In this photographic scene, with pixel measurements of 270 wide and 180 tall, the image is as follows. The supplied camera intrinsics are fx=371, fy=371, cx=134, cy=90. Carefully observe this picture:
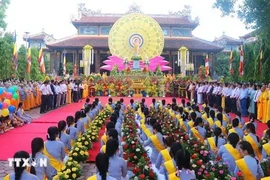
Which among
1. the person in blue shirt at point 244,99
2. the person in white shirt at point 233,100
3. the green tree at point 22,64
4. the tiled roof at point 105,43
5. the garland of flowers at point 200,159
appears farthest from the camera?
the tiled roof at point 105,43

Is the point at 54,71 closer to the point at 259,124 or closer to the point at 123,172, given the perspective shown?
the point at 259,124

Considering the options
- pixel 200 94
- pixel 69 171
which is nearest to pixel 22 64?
pixel 200 94

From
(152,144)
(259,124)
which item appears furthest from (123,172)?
(259,124)

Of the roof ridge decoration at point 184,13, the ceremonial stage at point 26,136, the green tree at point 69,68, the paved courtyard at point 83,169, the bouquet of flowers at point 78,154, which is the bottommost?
the paved courtyard at point 83,169

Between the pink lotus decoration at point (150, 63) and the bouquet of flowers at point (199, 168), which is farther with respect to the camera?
the pink lotus decoration at point (150, 63)

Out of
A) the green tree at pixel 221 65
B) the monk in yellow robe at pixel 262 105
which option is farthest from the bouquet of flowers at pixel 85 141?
the green tree at pixel 221 65

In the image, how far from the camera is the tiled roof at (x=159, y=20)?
113 feet

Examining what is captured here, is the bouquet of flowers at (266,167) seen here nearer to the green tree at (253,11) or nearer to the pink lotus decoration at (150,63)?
the green tree at (253,11)

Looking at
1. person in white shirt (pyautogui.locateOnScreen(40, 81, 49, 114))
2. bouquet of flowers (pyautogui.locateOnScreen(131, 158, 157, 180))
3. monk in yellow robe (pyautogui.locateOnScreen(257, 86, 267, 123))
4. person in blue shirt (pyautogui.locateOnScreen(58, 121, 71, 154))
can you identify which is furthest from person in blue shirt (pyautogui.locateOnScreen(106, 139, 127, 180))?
person in white shirt (pyautogui.locateOnScreen(40, 81, 49, 114))

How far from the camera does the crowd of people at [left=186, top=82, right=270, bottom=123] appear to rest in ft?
37.9

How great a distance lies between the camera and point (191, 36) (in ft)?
115

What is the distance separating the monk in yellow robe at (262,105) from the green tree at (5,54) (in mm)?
12142

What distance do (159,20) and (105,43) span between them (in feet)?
19.7

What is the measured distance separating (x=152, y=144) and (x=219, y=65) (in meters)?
30.9
